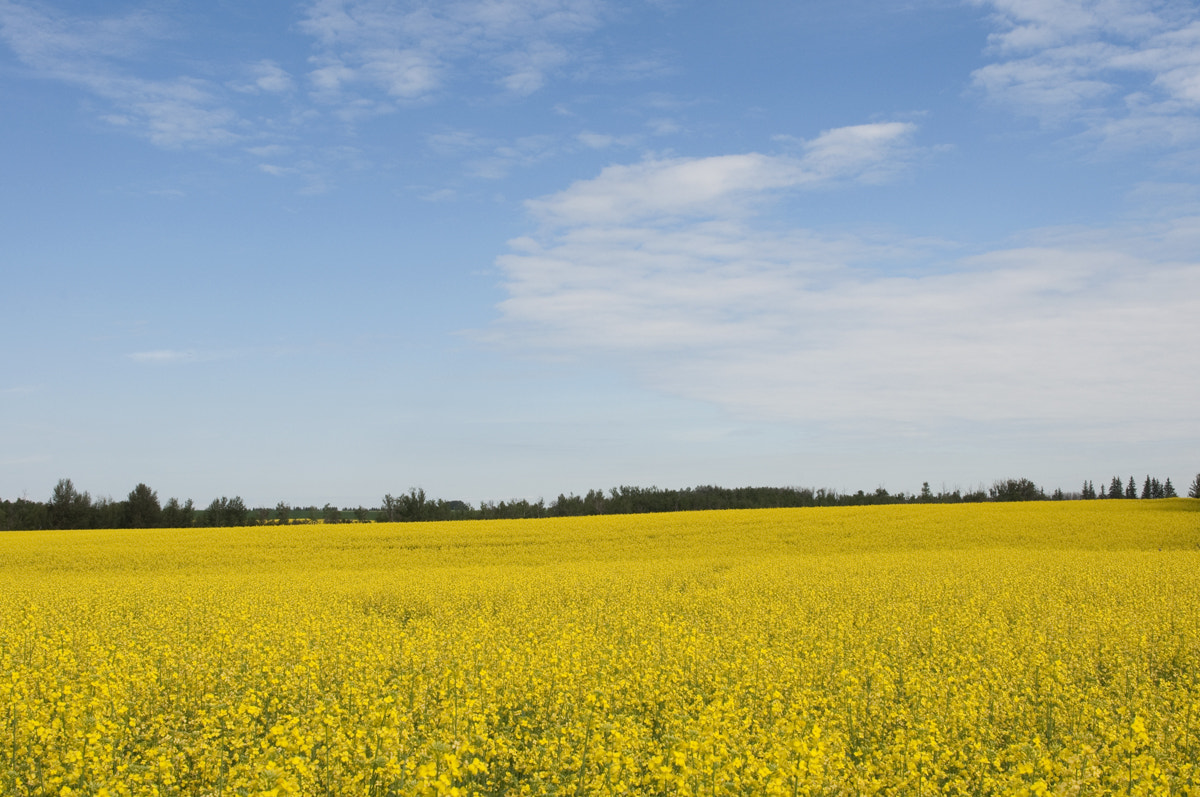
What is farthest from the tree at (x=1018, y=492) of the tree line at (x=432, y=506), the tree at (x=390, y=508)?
the tree at (x=390, y=508)

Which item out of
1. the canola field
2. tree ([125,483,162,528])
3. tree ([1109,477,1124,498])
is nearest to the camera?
the canola field

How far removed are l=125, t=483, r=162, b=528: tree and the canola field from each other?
57.7m

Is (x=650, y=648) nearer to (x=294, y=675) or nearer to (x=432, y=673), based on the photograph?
(x=432, y=673)

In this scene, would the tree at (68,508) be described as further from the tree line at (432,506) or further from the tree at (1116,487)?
the tree at (1116,487)

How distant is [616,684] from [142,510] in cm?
7719

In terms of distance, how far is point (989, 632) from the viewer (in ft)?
38.4

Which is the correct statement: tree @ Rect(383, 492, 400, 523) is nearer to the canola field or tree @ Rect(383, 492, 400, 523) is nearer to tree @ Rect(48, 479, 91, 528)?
tree @ Rect(48, 479, 91, 528)

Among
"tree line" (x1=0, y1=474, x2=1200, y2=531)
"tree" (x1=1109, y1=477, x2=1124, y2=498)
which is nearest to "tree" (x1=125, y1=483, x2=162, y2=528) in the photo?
"tree line" (x1=0, y1=474, x2=1200, y2=531)

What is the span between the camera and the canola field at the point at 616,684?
223 inches

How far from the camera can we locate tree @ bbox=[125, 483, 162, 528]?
72188 mm

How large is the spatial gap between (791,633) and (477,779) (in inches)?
260

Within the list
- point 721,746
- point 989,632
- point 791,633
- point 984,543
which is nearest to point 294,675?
point 721,746

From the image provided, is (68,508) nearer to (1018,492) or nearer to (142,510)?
(142,510)

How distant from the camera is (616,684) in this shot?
802cm
